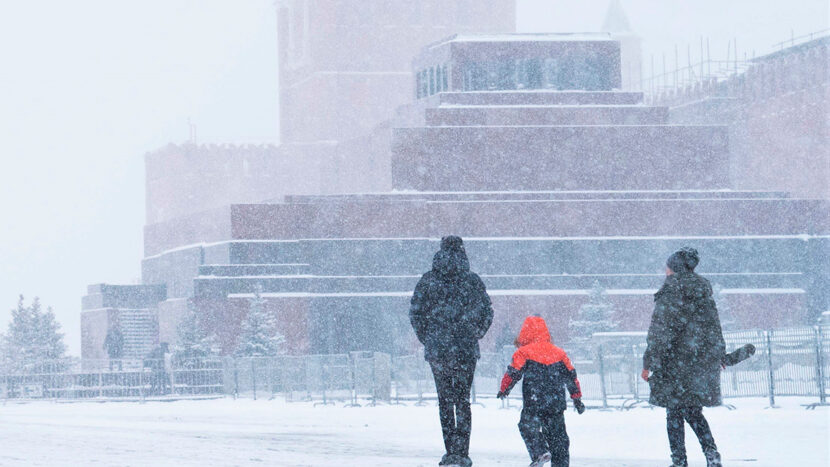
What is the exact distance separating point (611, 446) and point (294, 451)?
3109mm

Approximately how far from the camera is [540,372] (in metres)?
11.3

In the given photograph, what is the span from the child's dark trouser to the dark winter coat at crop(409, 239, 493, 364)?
758 millimetres

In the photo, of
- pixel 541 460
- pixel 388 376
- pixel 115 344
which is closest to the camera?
pixel 541 460

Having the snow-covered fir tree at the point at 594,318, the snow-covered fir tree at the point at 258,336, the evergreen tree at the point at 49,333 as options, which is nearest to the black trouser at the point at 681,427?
the snow-covered fir tree at the point at 258,336

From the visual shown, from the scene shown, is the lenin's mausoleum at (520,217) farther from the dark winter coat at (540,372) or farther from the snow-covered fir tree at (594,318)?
the dark winter coat at (540,372)

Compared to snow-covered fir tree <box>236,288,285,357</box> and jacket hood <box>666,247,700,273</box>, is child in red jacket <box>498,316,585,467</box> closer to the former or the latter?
jacket hood <box>666,247,700,273</box>

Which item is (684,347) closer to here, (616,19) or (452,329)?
(452,329)

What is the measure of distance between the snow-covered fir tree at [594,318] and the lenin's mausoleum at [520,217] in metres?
0.74

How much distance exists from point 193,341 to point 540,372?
1624 inches

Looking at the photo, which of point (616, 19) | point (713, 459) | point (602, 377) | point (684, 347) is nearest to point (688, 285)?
point (684, 347)

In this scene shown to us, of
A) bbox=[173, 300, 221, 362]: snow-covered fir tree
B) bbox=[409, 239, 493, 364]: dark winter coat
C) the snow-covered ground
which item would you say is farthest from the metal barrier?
bbox=[409, 239, 493, 364]: dark winter coat

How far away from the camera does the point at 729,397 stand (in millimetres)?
25172

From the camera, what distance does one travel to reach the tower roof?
134 meters

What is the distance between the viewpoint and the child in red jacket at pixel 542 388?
11.2m
